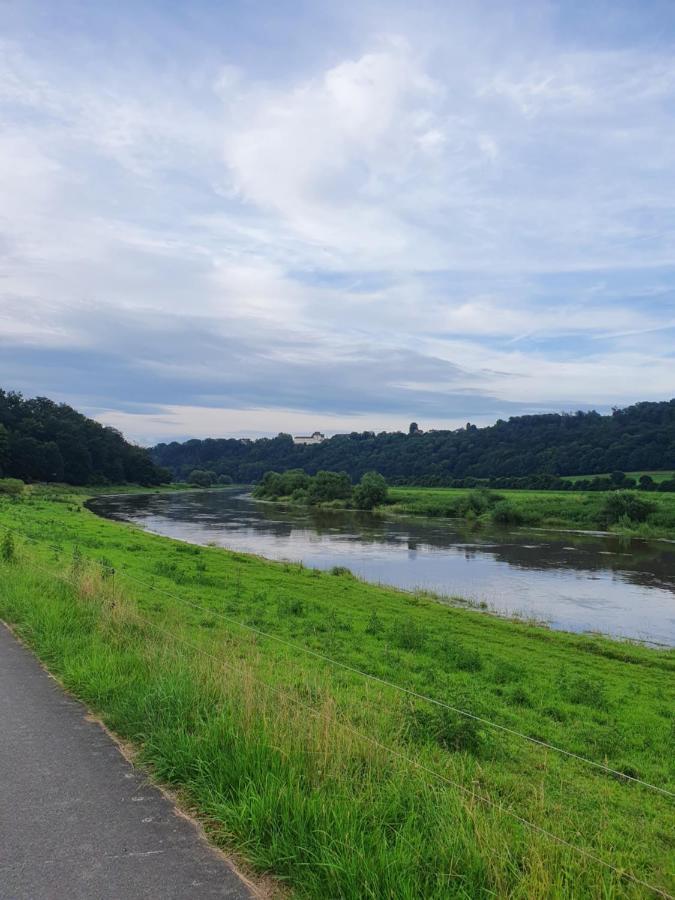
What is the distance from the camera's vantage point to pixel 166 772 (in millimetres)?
5102

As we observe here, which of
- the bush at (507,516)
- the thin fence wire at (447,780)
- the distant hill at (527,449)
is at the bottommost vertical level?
the bush at (507,516)

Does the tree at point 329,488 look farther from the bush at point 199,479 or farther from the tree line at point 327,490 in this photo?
the bush at point 199,479

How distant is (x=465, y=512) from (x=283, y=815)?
70.1 meters

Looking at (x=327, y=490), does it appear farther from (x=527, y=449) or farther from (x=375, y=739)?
(x=375, y=739)

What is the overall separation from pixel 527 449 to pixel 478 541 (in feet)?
284

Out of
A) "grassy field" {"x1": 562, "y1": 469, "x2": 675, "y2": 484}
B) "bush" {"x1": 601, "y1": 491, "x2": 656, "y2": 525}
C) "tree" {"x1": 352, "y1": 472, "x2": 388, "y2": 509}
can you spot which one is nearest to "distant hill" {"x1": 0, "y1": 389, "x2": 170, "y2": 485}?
"tree" {"x1": 352, "y1": 472, "x2": 388, "y2": 509}

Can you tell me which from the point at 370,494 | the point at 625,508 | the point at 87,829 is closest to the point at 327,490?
the point at 370,494

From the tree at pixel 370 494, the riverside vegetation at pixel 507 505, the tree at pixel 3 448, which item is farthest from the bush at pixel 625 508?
the tree at pixel 3 448

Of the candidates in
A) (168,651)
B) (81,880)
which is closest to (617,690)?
(168,651)

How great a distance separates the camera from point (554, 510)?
66750 mm

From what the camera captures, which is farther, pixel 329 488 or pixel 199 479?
pixel 199 479

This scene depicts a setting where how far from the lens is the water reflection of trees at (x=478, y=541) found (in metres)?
37.5

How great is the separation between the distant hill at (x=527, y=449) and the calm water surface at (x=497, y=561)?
58851 millimetres

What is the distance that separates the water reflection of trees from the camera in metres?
37.5
